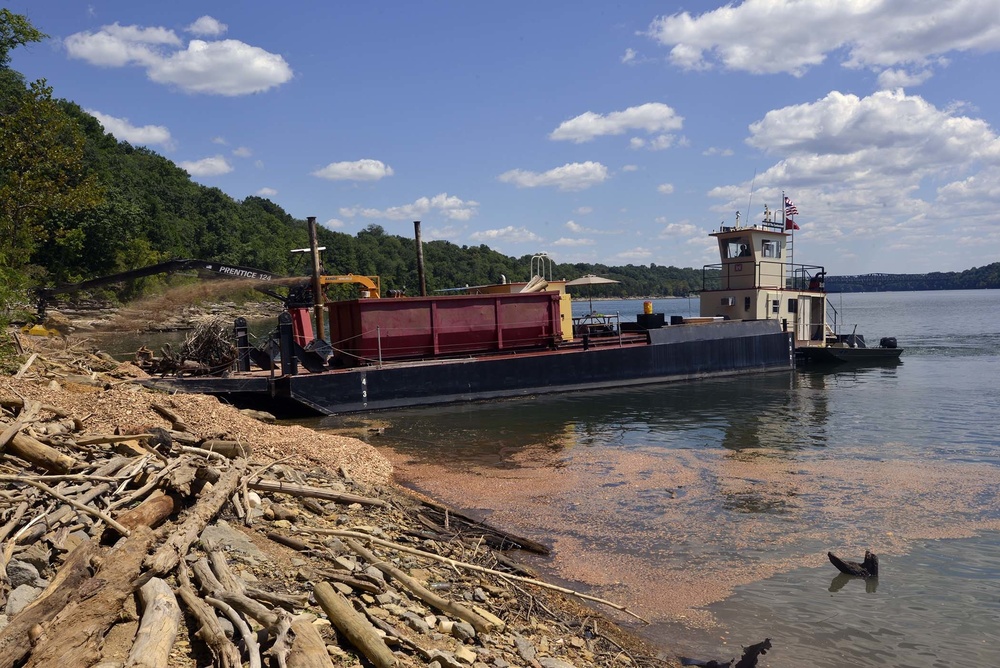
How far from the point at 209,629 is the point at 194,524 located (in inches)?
62.1

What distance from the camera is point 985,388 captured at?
22.4 m

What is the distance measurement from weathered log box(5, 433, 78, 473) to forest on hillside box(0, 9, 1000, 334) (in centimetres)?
830

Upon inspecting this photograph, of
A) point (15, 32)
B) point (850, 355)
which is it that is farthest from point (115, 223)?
point (850, 355)

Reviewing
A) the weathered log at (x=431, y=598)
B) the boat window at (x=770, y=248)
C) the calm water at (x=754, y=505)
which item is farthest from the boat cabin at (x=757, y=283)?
the weathered log at (x=431, y=598)

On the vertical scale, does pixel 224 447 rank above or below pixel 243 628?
above

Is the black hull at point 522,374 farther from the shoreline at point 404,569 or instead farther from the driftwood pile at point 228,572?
the driftwood pile at point 228,572

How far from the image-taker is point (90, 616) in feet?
12.8

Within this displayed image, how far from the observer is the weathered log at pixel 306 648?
12.7 ft

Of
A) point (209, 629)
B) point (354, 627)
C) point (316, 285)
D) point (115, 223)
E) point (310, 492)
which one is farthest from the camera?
point (115, 223)

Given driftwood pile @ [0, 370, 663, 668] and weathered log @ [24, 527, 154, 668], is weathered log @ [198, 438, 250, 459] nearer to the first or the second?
driftwood pile @ [0, 370, 663, 668]

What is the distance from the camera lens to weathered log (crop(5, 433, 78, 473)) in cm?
619

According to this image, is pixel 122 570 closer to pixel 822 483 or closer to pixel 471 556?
pixel 471 556

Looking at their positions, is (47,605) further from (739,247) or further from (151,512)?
(739,247)

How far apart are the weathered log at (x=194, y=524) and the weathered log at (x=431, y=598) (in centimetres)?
137
